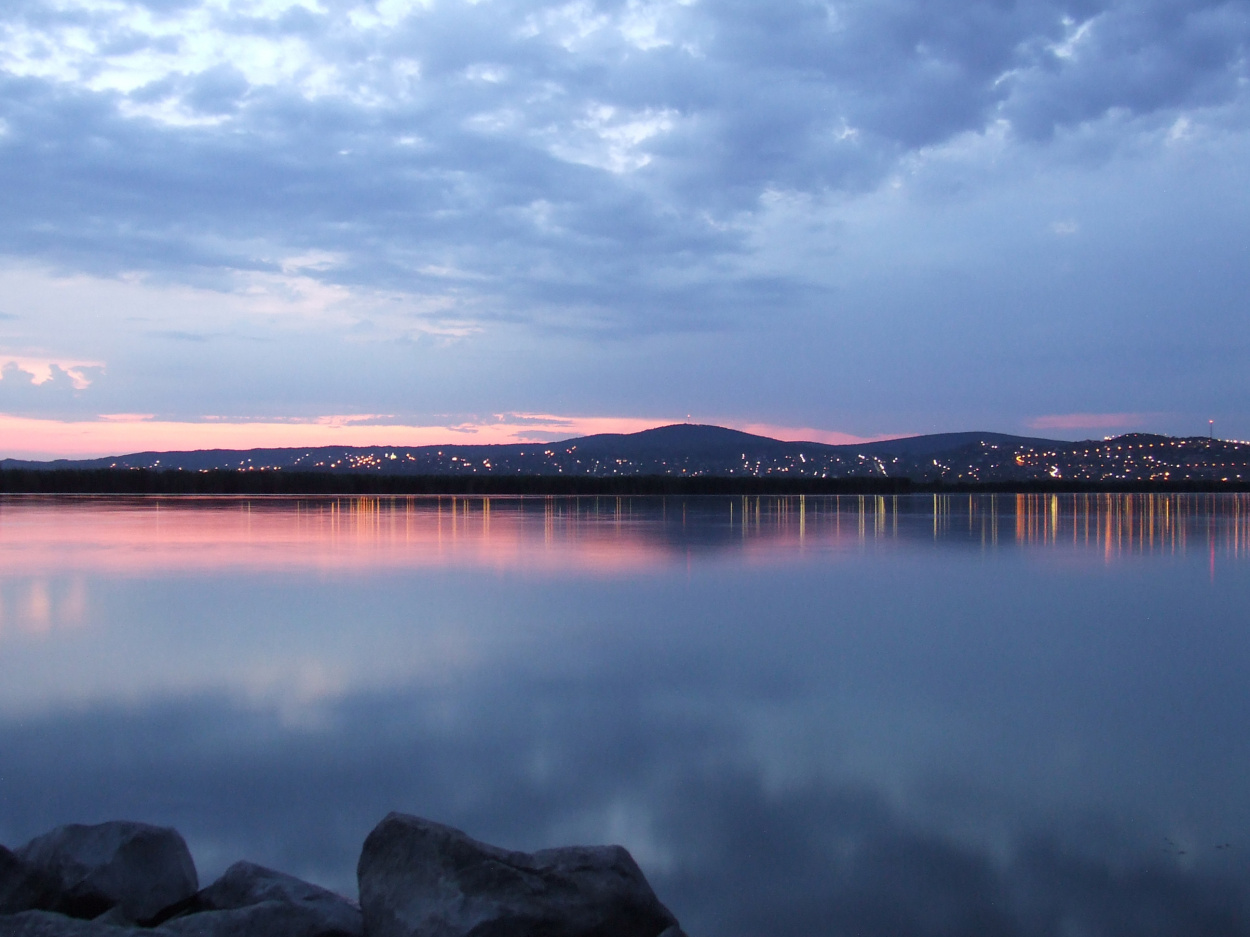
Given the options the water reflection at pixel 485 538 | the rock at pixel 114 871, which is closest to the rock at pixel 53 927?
the rock at pixel 114 871

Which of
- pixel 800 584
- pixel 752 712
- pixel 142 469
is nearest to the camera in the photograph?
pixel 752 712

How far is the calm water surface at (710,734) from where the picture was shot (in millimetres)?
3756

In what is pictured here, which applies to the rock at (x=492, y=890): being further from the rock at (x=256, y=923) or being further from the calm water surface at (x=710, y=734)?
the calm water surface at (x=710, y=734)

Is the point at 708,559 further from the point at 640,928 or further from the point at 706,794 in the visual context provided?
the point at 640,928

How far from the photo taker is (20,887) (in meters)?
3.61

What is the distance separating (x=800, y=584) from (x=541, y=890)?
9.04 m

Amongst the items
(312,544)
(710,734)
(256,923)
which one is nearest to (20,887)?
(256,923)

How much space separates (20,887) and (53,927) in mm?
587

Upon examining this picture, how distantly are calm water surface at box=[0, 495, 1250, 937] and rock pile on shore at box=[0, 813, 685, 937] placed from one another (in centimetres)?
35

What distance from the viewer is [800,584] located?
11961 mm

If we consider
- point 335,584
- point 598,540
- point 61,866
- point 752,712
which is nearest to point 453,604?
point 335,584

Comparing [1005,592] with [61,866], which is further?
[1005,592]

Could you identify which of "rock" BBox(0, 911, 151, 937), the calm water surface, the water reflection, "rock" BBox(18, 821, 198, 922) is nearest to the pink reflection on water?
the water reflection

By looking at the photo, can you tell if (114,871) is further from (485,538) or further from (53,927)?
(485,538)
